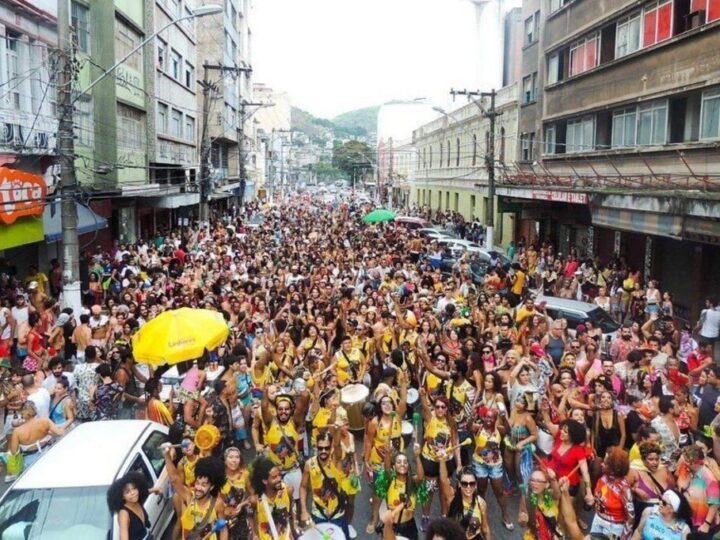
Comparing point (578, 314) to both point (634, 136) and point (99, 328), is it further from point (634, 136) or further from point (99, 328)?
point (634, 136)

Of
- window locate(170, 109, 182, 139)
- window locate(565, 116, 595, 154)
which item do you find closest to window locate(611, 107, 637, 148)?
window locate(565, 116, 595, 154)

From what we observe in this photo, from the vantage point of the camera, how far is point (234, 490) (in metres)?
6.01

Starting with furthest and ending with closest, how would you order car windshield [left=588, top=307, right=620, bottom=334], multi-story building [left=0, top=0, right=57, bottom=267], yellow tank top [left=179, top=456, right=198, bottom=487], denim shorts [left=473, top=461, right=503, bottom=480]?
multi-story building [left=0, top=0, right=57, bottom=267]
car windshield [left=588, top=307, right=620, bottom=334]
denim shorts [left=473, top=461, right=503, bottom=480]
yellow tank top [left=179, top=456, right=198, bottom=487]

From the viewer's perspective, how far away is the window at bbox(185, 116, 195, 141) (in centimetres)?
3830

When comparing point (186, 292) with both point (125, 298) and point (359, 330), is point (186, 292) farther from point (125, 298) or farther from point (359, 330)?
point (359, 330)

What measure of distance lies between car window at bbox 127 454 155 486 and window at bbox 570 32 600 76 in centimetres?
2236

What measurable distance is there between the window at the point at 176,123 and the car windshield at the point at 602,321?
986 inches

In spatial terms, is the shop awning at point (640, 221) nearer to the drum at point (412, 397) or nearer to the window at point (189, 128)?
the drum at point (412, 397)

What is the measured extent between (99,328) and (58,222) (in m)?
8.80

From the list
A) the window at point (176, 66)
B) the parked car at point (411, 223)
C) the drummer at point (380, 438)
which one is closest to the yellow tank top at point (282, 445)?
the drummer at point (380, 438)

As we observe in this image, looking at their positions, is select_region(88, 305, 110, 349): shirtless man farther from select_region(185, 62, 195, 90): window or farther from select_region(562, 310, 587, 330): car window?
select_region(185, 62, 195, 90): window

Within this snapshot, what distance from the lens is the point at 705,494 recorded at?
18.9 feet

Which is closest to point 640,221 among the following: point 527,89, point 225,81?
point 527,89

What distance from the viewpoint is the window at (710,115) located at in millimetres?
17000
